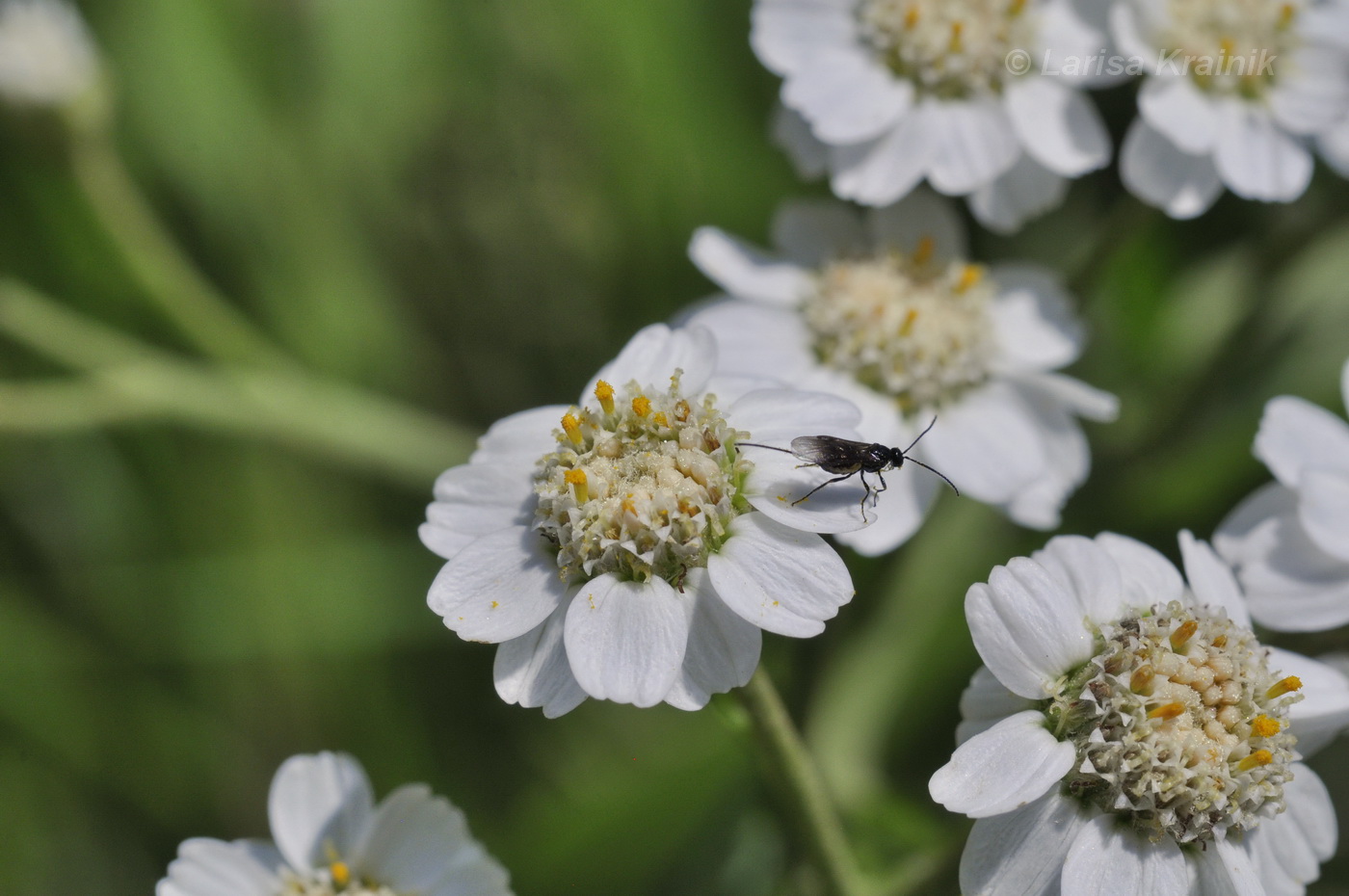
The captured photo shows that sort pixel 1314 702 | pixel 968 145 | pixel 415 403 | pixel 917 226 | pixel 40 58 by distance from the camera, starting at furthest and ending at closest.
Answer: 1. pixel 415 403
2. pixel 40 58
3. pixel 917 226
4. pixel 968 145
5. pixel 1314 702

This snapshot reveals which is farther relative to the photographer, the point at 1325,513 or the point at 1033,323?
the point at 1033,323

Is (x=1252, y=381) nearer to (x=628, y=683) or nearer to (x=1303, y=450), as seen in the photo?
(x=1303, y=450)

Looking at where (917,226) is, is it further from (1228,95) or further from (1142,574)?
(1142,574)

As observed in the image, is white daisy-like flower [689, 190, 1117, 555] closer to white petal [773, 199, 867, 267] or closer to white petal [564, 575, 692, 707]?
white petal [773, 199, 867, 267]

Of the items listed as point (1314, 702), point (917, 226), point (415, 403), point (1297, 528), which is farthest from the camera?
point (415, 403)

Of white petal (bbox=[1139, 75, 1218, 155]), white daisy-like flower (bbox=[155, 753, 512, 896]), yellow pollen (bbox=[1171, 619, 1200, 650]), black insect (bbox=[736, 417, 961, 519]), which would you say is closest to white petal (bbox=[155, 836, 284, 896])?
white daisy-like flower (bbox=[155, 753, 512, 896])

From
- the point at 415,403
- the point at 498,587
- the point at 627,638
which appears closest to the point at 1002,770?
the point at 627,638

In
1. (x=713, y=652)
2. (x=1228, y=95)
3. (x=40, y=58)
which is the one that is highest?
(x=40, y=58)
